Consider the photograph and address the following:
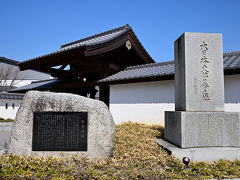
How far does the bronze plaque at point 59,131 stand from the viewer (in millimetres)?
4062

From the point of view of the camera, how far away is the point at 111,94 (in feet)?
32.7

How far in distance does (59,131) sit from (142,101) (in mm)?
5460

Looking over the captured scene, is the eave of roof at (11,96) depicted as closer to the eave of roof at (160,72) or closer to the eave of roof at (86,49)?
the eave of roof at (86,49)

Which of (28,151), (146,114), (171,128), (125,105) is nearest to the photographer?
(28,151)

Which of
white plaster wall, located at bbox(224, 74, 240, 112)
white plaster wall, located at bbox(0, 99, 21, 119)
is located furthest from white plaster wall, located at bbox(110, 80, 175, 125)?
white plaster wall, located at bbox(0, 99, 21, 119)

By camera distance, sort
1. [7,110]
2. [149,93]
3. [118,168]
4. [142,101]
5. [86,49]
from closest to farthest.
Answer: [118,168] < [86,49] < [149,93] < [142,101] < [7,110]

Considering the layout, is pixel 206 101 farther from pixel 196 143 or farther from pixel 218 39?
pixel 218 39

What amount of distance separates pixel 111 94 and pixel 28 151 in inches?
247

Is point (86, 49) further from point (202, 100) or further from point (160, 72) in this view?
point (202, 100)

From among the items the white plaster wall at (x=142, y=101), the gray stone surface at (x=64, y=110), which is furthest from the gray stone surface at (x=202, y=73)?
the white plaster wall at (x=142, y=101)

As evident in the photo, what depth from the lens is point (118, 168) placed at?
3572 mm

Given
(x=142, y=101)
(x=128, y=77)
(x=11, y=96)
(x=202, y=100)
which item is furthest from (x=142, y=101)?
(x=11, y=96)

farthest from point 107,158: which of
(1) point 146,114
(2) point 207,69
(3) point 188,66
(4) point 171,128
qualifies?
(1) point 146,114

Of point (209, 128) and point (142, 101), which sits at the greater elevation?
point (142, 101)
